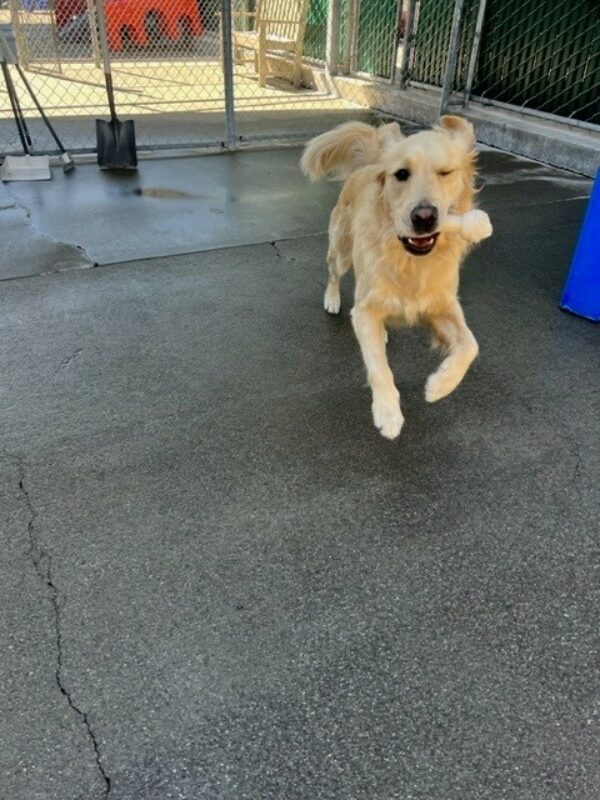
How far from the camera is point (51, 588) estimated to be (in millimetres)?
2078

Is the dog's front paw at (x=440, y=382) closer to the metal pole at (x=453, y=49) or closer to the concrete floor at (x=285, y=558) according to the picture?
the concrete floor at (x=285, y=558)

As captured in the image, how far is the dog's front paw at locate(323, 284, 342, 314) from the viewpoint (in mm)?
3941

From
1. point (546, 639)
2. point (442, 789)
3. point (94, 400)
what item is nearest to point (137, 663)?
point (442, 789)

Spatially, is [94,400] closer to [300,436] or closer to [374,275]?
[300,436]

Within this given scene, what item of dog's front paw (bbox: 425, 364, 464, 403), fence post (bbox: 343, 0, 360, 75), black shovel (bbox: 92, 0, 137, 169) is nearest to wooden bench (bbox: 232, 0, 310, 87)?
fence post (bbox: 343, 0, 360, 75)

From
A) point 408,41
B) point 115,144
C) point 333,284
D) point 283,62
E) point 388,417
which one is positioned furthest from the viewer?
point 283,62

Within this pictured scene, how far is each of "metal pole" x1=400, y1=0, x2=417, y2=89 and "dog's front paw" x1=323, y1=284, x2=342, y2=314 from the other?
7239 mm

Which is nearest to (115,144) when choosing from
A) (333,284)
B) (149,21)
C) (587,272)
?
(333,284)

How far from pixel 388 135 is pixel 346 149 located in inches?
17.3

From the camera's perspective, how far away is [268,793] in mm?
1545

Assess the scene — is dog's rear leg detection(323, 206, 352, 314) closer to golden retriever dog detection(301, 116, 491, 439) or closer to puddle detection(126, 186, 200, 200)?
golden retriever dog detection(301, 116, 491, 439)

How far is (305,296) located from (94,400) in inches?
67.5

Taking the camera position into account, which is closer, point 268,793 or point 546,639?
point 268,793

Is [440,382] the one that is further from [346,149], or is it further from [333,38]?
[333,38]
